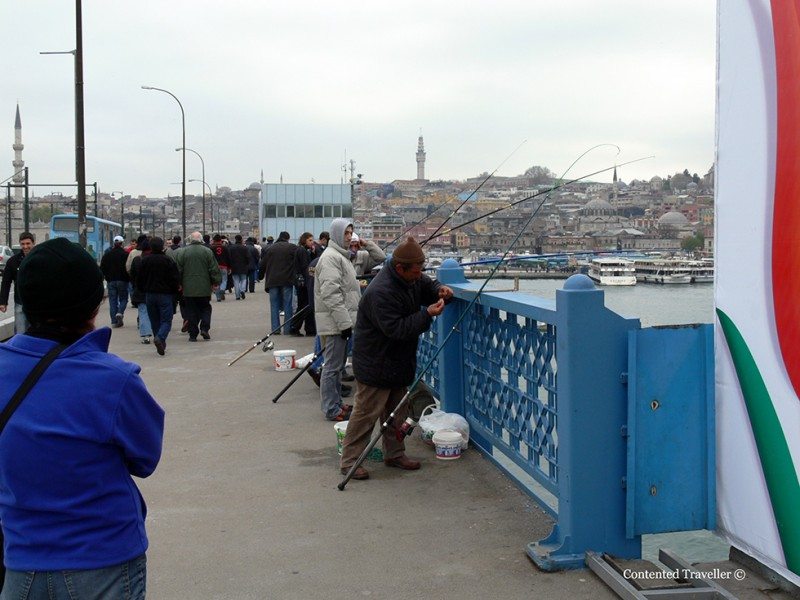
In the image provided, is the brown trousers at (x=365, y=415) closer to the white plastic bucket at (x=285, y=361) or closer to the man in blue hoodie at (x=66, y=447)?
the man in blue hoodie at (x=66, y=447)

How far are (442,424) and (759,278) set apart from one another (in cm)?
326

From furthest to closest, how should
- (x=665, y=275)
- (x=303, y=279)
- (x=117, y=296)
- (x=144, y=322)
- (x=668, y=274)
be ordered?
(x=117, y=296), (x=303, y=279), (x=144, y=322), (x=665, y=275), (x=668, y=274)

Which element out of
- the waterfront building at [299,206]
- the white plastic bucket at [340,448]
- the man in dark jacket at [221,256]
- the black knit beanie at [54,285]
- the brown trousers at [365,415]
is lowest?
the white plastic bucket at [340,448]

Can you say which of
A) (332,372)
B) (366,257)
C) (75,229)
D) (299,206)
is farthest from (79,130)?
(299,206)

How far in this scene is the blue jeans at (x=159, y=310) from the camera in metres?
13.3

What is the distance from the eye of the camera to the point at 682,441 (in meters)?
4.36

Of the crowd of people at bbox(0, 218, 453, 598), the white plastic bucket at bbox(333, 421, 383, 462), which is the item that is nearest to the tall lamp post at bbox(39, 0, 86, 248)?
the white plastic bucket at bbox(333, 421, 383, 462)

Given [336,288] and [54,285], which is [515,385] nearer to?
[336,288]

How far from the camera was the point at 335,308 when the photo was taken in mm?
7742

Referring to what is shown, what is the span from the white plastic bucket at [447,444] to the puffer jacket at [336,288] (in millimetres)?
1632

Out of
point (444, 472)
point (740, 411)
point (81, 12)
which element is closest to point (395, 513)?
point (444, 472)

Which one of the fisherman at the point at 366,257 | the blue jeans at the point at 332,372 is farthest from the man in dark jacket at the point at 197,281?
the blue jeans at the point at 332,372

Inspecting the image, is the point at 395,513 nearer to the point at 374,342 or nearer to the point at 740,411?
the point at 374,342

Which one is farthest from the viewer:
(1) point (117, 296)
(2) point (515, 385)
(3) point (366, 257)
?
(1) point (117, 296)
